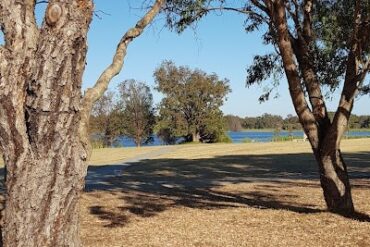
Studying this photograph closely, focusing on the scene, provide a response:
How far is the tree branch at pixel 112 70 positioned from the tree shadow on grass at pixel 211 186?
13.3 feet

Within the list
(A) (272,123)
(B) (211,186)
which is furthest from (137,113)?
(B) (211,186)

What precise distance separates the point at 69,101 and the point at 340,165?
6.95m

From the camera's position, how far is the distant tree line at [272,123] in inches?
1956

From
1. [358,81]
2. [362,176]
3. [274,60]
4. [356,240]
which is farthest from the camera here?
[362,176]

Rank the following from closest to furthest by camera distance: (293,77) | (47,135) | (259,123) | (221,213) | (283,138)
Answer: (47,135), (293,77), (221,213), (283,138), (259,123)

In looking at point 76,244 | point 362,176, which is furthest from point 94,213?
point 362,176

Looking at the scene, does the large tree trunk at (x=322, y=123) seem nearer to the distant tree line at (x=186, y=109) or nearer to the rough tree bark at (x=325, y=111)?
the rough tree bark at (x=325, y=111)

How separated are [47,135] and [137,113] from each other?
60.5 metres

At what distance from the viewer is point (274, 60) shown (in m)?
12.8

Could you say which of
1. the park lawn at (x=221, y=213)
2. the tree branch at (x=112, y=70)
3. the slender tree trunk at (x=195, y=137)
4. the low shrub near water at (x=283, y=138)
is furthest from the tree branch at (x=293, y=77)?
the slender tree trunk at (x=195, y=137)

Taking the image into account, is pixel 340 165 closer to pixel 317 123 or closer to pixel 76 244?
pixel 317 123

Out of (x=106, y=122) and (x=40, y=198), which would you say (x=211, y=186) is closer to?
(x=40, y=198)

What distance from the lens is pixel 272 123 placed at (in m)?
75.0

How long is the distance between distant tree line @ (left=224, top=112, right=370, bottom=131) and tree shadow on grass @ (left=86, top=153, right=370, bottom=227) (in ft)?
38.1
